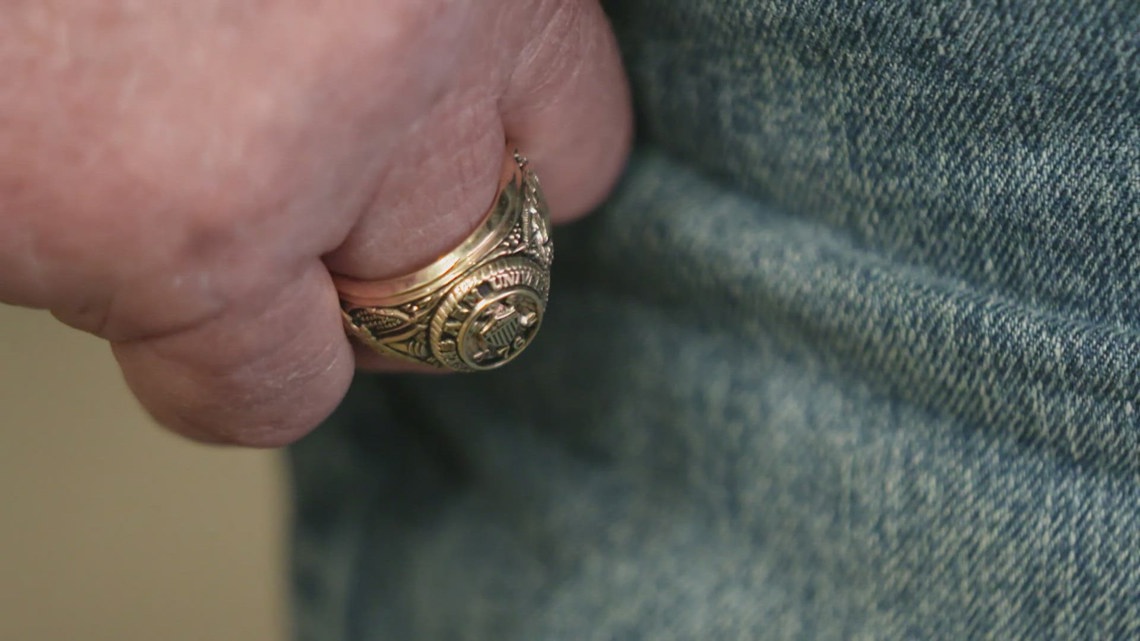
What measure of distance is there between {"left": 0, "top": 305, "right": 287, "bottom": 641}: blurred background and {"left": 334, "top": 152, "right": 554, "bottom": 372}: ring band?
0.68 metres

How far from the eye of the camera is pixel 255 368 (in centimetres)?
41

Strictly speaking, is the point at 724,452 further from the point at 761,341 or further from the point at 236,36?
the point at 236,36

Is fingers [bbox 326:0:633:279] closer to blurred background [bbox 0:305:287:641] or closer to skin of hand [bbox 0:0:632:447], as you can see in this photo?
skin of hand [bbox 0:0:632:447]

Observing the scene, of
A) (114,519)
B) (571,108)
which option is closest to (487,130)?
(571,108)

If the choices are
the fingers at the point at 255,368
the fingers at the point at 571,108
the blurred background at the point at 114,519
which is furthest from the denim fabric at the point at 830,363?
the blurred background at the point at 114,519

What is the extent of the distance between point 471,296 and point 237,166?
4.6 inches

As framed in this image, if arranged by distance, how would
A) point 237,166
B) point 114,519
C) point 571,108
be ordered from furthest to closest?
point 114,519 < point 571,108 < point 237,166

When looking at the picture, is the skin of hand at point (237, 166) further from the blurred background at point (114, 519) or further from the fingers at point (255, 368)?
the blurred background at point (114, 519)

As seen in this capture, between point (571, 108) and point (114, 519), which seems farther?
point (114, 519)

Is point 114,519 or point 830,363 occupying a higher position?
point 830,363

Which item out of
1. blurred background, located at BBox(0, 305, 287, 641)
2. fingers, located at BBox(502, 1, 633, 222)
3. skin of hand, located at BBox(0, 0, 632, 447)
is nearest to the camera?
skin of hand, located at BBox(0, 0, 632, 447)

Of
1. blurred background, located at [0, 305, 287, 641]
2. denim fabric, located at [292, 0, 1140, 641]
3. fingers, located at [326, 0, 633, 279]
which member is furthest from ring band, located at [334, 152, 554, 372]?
blurred background, located at [0, 305, 287, 641]

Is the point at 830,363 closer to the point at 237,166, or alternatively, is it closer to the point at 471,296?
the point at 471,296

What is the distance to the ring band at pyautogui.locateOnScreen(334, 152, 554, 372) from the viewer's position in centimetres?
43
